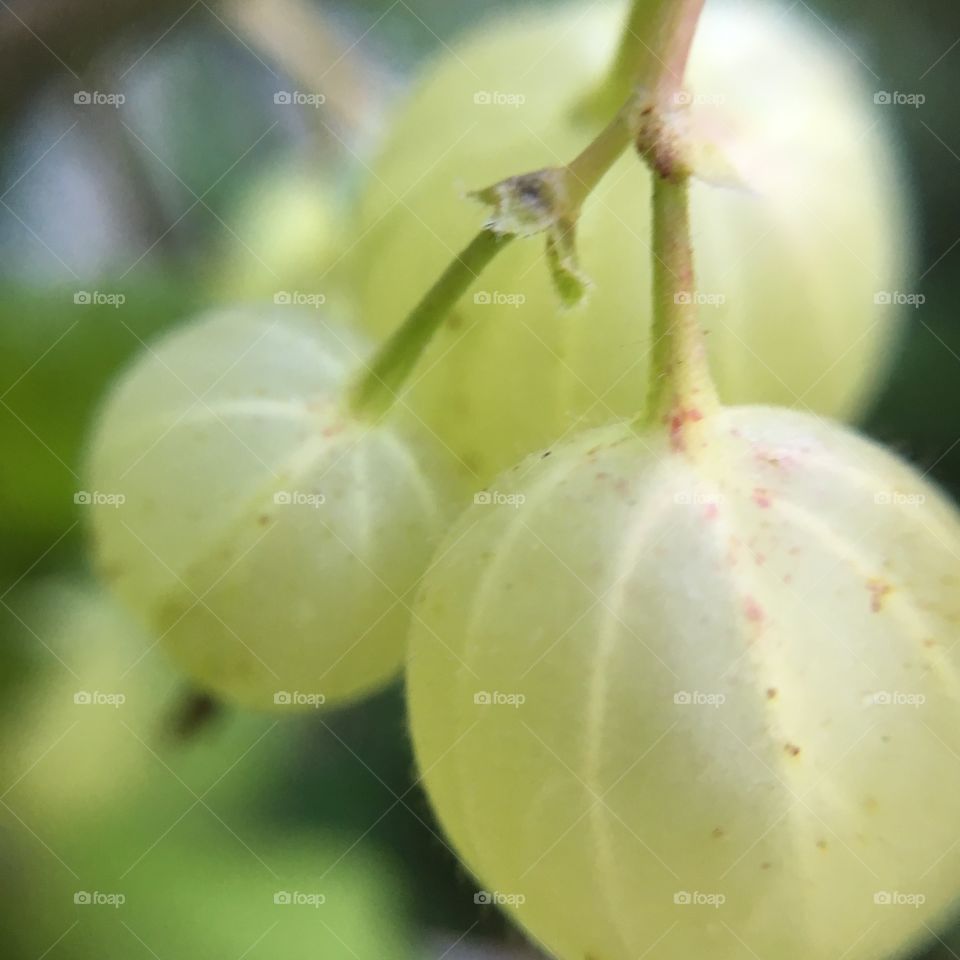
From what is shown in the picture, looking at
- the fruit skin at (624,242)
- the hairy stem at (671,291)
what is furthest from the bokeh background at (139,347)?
the hairy stem at (671,291)

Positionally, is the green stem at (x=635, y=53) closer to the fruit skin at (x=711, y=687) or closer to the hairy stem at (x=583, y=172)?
the hairy stem at (x=583, y=172)

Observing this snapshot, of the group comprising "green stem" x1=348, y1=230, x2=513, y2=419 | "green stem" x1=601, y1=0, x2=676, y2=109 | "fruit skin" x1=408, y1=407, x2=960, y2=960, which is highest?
"green stem" x1=601, y1=0, x2=676, y2=109

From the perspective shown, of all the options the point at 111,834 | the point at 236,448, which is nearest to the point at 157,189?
the point at 236,448

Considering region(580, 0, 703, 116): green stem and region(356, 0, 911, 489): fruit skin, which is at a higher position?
region(580, 0, 703, 116): green stem

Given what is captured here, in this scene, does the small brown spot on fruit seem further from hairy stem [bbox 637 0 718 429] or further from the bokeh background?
the bokeh background

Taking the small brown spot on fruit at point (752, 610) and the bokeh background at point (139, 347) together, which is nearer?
the small brown spot on fruit at point (752, 610)

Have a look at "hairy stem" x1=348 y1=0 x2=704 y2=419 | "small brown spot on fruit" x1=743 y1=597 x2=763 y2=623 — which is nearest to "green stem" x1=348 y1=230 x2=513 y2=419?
"hairy stem" x1=348 y1=0 x2=704 y2=419

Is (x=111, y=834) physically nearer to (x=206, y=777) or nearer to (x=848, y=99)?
(x=206, y=777)

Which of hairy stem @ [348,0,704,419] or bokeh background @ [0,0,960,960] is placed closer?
hairy stem @ [348,0,704,419]
